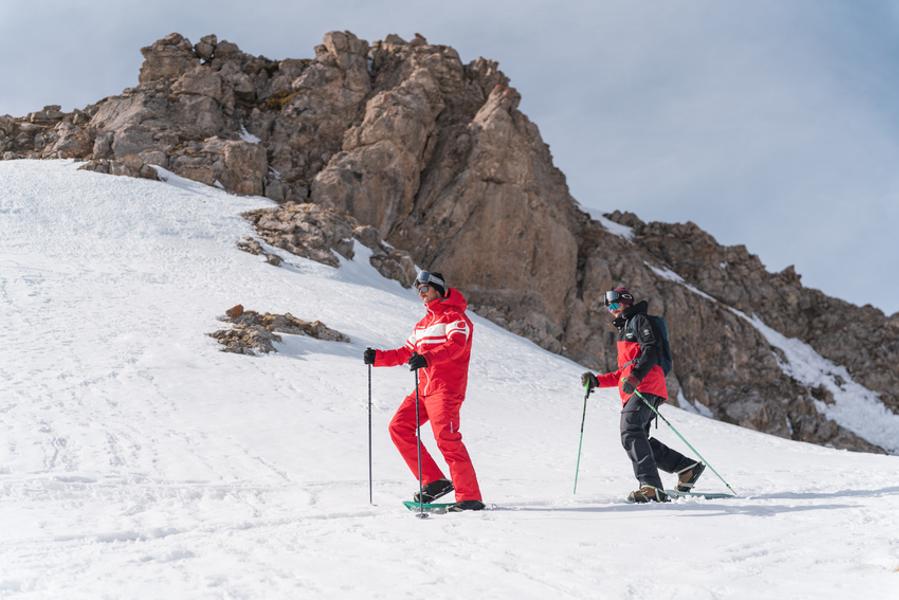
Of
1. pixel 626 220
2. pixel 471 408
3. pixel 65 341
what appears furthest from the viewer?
pixel 626 220

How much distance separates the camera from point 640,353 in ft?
24.7

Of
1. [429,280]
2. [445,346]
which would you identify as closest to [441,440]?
[445,346]

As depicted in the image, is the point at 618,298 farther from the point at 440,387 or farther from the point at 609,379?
the point at 440,387

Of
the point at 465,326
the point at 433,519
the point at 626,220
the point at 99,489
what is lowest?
the point at 99,489

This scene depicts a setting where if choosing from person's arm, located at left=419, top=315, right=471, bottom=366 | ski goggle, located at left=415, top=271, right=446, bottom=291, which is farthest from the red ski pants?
ski goggle, located at left=415, top=271, right=446, bottom=291

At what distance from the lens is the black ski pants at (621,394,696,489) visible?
709cm

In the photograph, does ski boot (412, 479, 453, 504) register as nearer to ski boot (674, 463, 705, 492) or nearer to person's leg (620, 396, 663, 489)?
person's leg (620, 396, 663, 489)

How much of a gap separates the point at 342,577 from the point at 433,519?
5.43ft

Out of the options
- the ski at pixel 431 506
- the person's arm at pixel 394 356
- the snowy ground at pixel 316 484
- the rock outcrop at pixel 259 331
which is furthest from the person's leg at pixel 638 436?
the rock outcrop at pixel 259 331

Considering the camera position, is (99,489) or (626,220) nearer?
(99,489)

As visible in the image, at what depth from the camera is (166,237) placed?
26.3 meters

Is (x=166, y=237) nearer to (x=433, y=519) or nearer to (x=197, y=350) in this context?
(x=197, y=350)

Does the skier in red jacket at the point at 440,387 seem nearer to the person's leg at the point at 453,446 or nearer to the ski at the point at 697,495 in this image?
the person's leg at the point at 453,446

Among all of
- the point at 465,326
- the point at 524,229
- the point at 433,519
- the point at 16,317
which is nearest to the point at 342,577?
the point at 433,519
